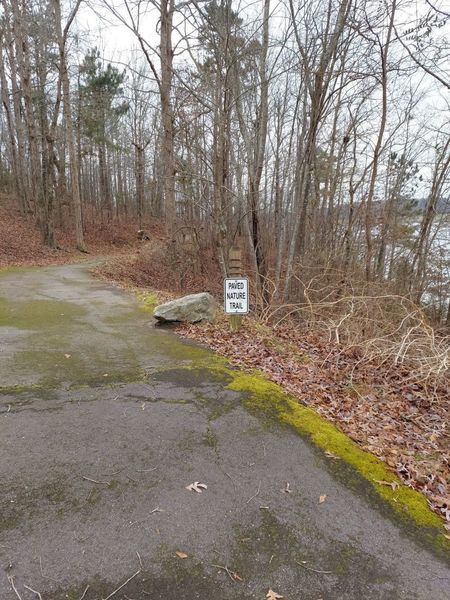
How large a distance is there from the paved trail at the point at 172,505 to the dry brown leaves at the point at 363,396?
0.68 metres

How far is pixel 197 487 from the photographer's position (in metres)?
2.43

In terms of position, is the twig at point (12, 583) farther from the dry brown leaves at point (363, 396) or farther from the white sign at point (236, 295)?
the white sign at point (236, 295)

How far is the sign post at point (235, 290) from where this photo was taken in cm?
548

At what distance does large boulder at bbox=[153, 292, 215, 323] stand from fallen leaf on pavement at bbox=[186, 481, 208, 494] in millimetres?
3813

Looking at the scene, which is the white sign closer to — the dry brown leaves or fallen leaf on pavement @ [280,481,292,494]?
the dry brown leaves

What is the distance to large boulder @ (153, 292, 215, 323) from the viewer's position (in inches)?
240

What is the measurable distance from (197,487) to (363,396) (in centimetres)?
262

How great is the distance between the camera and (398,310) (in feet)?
23.2

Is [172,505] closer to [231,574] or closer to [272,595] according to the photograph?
[231,574]

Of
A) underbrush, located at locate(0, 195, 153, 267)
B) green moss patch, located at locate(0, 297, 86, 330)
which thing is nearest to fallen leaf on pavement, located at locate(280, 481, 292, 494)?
green moss patch, located at locate(0, 297, 86, 330)

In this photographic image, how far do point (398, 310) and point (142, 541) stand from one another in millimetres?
6536

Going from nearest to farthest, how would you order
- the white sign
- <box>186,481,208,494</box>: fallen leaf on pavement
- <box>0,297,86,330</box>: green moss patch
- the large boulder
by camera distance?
1. <box>186,481,208,494</box>: fallen leaf on pavement
2. the white sign
3. <box>0,297,86,330</box>: green moss patch
4. the large boulder

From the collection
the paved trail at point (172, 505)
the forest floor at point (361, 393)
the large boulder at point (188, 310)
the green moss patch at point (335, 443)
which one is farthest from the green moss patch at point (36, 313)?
the green moss patch at point (335, 443)

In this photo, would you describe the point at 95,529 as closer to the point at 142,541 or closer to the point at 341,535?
the point at 142,541
